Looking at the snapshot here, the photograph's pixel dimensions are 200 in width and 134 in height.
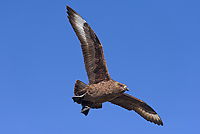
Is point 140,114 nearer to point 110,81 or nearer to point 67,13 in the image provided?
point 110,81

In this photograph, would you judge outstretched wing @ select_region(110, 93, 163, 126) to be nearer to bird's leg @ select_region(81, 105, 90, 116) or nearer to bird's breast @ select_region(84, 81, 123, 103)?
bird's leg @ select_region(81, 105, 90, 116)

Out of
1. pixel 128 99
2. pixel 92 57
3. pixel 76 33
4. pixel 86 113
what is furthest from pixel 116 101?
pixel 76 33

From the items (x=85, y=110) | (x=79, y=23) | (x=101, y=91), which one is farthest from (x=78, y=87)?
(x=79, y=23)

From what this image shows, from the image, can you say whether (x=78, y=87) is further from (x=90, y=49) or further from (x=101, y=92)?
(x=90, y=49)

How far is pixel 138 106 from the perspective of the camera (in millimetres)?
12797

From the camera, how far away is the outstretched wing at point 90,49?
10.9 meters

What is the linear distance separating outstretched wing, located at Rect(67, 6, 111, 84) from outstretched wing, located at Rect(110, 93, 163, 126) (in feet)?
5.64

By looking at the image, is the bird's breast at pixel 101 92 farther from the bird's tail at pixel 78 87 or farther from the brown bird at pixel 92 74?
the bird's tail at pixel 78 87

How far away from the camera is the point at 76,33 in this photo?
11.0 m

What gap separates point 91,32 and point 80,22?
1.81 feet

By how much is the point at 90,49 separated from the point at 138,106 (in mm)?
3366

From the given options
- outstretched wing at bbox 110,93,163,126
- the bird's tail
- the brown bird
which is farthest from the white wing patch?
outstretched wing at bbox 110,93,163,126

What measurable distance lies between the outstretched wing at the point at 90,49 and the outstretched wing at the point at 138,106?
1.72 meters

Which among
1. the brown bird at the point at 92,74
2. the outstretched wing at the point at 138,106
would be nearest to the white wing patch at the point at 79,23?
the brown bird at the point at 92,74
